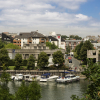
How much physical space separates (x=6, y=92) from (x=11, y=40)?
325ft

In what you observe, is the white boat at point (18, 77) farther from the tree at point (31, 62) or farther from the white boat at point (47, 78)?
the tree at point (31, 62)

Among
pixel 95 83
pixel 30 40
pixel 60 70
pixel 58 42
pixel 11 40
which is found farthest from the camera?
pixel 58 42

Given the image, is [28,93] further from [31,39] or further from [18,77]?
[31,39]

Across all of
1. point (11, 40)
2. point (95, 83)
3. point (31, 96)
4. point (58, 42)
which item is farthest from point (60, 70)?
point (58, 42)

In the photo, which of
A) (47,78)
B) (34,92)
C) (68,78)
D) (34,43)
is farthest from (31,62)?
(34,43)

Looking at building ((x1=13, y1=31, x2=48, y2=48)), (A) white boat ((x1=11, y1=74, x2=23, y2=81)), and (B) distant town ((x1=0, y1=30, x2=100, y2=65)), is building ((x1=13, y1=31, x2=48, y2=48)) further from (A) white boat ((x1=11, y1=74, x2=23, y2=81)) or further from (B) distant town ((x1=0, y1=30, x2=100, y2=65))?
(A) white boat ((x1=11, y1=74, x2=23, y2=81))

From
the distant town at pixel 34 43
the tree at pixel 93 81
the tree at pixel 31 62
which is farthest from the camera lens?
the distant town at pixel 34 43

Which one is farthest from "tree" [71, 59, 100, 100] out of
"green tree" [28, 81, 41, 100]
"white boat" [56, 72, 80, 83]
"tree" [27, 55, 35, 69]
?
"tree" [27, 55, 35, 69]

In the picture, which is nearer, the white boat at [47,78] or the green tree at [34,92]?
the green tree at [34,92]

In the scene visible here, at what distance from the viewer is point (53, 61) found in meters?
62.2

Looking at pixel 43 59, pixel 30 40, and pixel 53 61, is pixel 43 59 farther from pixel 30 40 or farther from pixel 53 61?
pixel 30 40

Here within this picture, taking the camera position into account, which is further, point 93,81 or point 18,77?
point 18,77

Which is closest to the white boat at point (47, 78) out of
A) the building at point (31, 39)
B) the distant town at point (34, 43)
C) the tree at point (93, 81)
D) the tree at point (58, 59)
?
the tree at point (58, 59)

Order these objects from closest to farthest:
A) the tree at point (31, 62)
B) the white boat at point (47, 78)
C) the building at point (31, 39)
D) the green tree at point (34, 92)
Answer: the green tree at point (34, 92) < the white boat at point (47, 78) < the tree at point (31, 62) < the building at point (31, 39)
